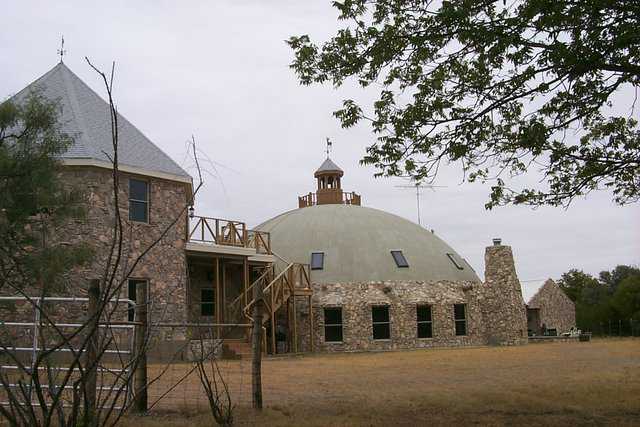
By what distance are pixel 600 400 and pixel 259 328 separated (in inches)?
224

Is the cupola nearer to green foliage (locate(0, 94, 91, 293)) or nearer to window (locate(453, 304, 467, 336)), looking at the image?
window (locate(453, 304, 467, 336))

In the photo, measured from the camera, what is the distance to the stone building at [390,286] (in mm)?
32125

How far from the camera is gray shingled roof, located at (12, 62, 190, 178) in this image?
68.2ft

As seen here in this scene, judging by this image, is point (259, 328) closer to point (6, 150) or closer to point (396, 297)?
point (6, 150)

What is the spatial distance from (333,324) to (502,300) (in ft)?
31.1

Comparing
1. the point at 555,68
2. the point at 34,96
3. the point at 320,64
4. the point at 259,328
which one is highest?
the point at 34,96

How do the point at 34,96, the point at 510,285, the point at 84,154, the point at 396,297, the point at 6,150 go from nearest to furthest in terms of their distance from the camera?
the point at 6,150 → the point at 34,96 → the point at 84,154 → the point at 396,297 → the point at 510,285

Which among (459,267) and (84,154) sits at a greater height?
(84,154)

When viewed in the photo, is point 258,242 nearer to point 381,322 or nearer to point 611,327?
point 381,322

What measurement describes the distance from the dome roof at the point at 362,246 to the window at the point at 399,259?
0.52ft

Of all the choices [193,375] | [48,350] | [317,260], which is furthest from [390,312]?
[48,350]

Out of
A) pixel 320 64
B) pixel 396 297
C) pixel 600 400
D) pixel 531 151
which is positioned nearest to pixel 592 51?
pixel 531 151

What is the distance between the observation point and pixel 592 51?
8.66 m

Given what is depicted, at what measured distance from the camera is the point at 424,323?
3294 centimetres
